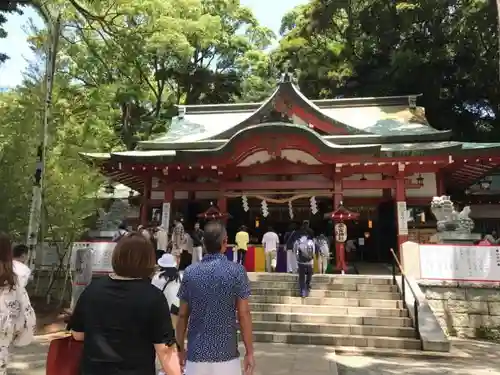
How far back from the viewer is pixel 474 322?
9.44 metres

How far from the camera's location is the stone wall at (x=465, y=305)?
9.38 m

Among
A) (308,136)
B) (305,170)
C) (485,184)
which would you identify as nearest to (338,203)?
(305,170)

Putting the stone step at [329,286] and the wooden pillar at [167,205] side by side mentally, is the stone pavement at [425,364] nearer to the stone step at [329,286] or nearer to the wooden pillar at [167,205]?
the stone step at [329,286]

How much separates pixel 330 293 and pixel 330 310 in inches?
26.4

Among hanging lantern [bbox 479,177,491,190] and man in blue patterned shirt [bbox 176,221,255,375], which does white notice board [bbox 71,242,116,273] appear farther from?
hanging lantern [bbox 479,177,491,190]

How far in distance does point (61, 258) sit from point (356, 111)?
12831 millimetres

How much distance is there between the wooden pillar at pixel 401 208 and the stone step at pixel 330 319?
12.8 feet

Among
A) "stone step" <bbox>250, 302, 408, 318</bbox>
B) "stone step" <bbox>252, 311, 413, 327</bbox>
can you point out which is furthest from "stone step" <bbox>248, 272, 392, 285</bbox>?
"stone step" <bbox>252, 311, 413, 327</bbox>

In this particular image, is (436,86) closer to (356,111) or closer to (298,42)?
(356,111)

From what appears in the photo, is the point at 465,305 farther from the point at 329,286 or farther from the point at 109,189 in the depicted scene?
the point at 109,189

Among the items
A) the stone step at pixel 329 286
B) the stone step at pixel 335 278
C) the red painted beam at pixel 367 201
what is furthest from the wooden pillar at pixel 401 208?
the stone step at pixel 329 286

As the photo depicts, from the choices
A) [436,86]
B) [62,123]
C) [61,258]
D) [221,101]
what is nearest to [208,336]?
[61,258]

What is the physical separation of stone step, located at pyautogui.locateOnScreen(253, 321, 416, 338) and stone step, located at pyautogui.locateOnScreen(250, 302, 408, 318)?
0.49 m

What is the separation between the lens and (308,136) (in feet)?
41.5
